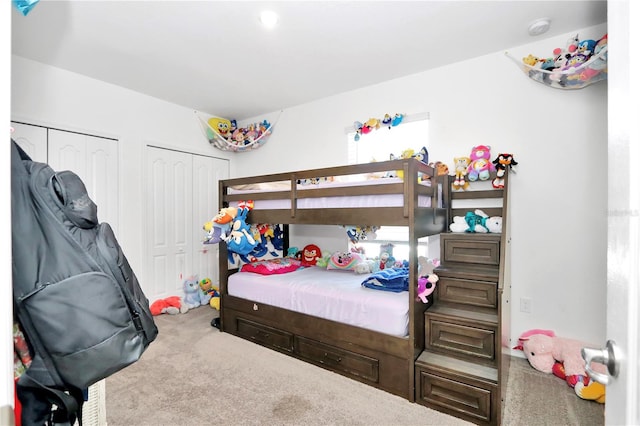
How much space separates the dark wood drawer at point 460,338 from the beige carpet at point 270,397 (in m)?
0.36

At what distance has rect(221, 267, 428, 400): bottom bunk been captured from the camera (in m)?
2.06

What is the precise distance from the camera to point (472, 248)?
2408 mm

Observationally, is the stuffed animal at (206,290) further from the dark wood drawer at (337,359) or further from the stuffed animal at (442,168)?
the stuffed animal at (442,168)

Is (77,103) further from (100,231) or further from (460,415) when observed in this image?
(460,415)

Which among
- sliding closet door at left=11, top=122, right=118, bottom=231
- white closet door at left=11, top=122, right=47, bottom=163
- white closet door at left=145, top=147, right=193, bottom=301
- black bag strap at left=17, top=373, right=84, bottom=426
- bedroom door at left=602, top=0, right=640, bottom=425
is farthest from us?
white closet door at left=145, top=147, right=193, bottom=301

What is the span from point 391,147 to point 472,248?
1336mm

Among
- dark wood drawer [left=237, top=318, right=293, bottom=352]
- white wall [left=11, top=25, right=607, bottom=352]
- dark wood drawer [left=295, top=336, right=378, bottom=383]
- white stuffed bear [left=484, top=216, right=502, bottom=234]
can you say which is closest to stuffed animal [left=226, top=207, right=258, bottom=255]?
dark wood drawer [left=237, top=318, right=293, bottom=352]

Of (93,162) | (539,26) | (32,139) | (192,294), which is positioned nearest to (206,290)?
(192,294)

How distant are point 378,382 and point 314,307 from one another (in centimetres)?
70

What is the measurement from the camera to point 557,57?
2340 mm

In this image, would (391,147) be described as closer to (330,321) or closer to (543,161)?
(543,161)

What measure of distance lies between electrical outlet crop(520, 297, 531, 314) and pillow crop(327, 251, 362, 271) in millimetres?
1442

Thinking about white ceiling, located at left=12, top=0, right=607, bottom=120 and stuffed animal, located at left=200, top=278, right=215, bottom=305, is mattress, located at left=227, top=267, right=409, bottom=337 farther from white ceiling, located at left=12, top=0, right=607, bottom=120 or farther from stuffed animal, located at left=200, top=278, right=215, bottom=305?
white ceiling, located at left=12, top=0, right=607, bottom=120

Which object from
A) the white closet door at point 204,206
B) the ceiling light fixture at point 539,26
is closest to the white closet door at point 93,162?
the white closet door at point 204,206
